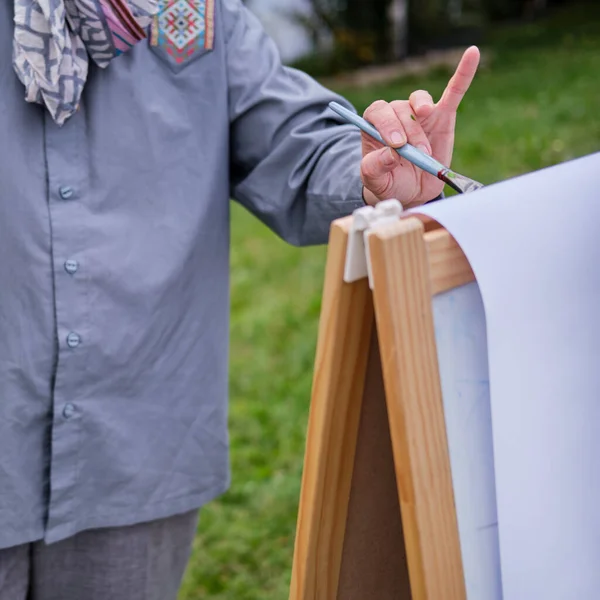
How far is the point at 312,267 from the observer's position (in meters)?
4.73

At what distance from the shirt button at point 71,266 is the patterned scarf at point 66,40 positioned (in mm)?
177

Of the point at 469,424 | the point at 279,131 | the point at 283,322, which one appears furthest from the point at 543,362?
the point at 283,322

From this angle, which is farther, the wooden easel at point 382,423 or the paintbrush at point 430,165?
the paintbrush at point 430,165

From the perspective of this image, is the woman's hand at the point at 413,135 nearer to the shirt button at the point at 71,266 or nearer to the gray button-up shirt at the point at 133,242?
the gray button-up shirt at the point at 133,242

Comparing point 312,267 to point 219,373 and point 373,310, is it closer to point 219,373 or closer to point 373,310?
point 219,373

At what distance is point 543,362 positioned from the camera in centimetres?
95

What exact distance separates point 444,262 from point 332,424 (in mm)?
183

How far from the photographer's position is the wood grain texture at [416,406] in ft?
2.79

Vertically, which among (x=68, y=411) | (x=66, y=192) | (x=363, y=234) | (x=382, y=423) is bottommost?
(x=68, y=411)

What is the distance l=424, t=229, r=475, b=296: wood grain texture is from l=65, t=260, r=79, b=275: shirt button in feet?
1.90

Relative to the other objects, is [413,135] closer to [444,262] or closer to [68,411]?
[444,262]

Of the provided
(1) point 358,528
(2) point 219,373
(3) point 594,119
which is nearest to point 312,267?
(3) point 594,119

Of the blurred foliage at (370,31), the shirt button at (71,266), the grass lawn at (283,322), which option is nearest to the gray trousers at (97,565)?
the shirt button at (71,266)

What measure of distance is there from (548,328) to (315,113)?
59 cm
